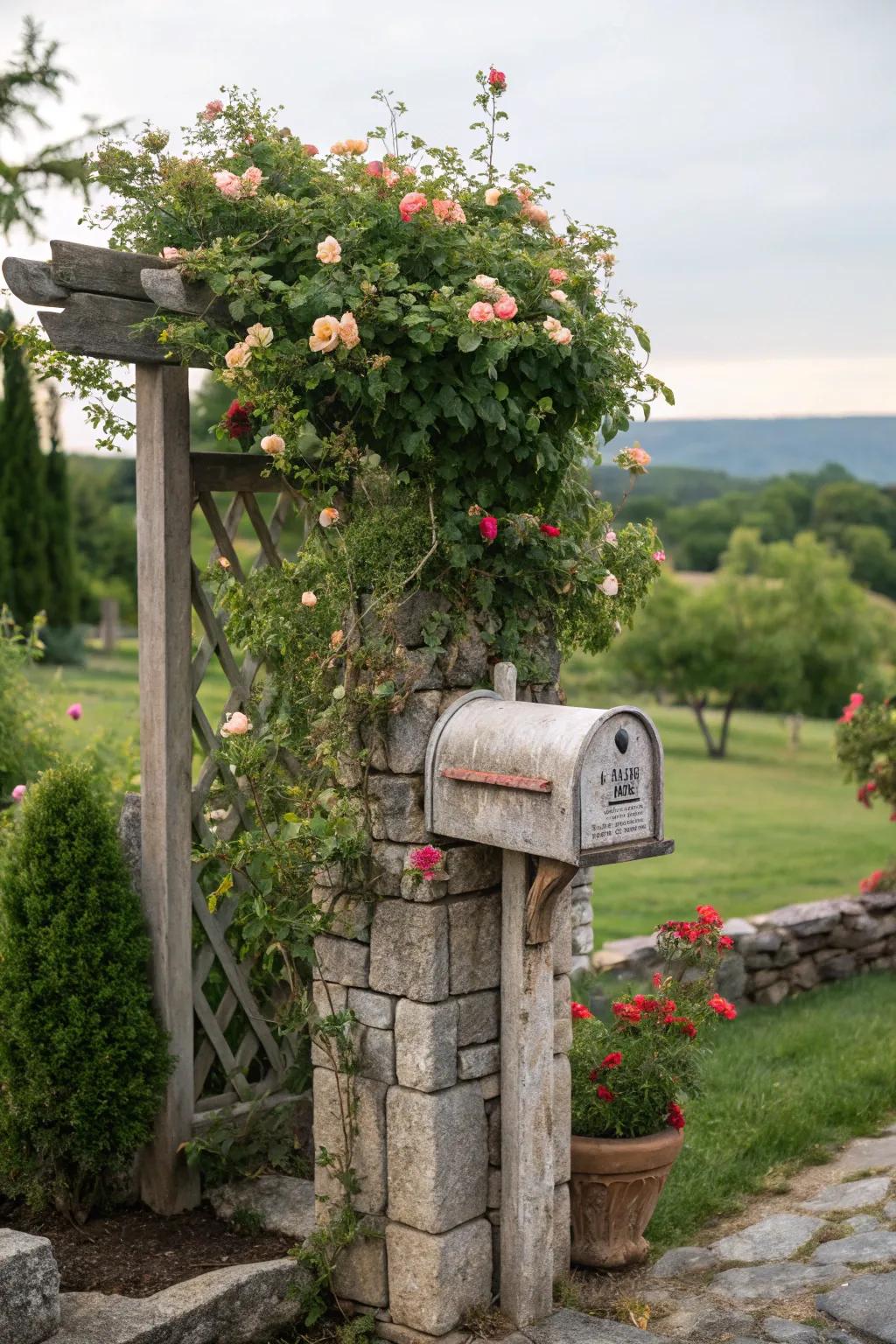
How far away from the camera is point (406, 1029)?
13.0 ft

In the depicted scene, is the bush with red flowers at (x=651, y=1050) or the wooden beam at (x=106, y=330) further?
the bush with red flowers at (x=651, y=1050)

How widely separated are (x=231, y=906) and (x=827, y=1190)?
102 inches

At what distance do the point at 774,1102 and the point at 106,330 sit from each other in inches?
171

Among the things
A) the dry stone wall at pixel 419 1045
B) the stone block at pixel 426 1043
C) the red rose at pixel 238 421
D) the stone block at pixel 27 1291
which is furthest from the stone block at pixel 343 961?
the red rose at pixel 238 421

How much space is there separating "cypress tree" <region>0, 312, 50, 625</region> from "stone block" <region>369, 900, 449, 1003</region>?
52.3 feet

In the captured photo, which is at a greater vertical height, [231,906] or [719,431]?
[719,431]

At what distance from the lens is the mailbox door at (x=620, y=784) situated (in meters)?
3.65

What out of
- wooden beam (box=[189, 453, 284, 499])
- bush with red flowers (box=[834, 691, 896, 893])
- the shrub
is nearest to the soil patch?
the shrub

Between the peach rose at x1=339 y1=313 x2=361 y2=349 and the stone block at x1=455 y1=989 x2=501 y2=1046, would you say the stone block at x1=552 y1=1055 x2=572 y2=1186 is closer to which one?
the stone block at x1=455 y1=989 x2=501 y2=1046

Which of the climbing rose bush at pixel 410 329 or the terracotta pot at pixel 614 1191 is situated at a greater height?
the climbing rose bush at pixel 410 329

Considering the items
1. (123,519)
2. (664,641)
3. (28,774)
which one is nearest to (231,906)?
(28,774)

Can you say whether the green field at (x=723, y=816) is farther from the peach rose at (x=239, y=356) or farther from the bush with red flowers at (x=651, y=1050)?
the peach rose at (x=239, y=356)

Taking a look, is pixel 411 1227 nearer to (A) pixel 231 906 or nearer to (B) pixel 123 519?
(A) pixel 231 906

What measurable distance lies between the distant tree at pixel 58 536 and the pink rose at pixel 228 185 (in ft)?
53.9
